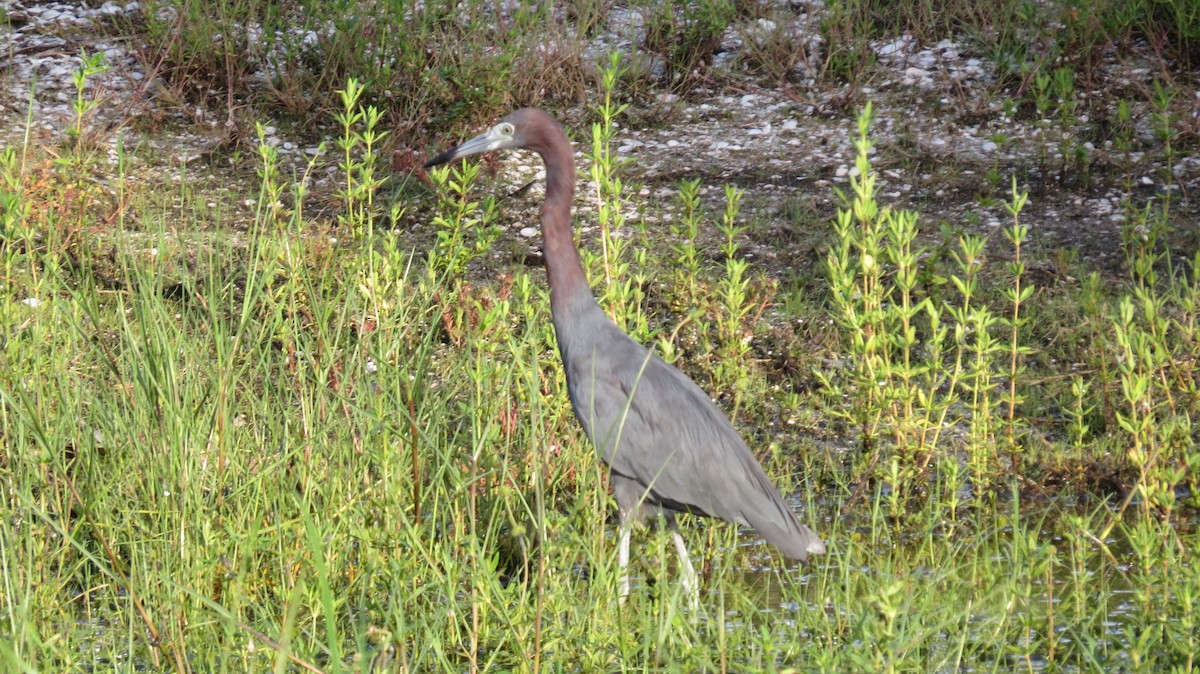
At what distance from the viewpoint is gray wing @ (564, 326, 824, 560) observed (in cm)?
416

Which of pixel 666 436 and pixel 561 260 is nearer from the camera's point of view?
pixel 666 436

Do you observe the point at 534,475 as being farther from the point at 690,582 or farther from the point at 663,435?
the point at 663,435

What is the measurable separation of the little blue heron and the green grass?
148 mm

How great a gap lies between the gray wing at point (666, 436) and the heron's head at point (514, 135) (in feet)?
2.48

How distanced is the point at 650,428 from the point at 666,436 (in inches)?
2.4

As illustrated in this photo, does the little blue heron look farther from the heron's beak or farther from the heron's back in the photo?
the heron's beak

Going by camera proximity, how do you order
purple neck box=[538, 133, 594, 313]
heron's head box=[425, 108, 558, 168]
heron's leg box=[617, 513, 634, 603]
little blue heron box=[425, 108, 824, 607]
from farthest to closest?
heron's head box=[425, 108, 558, 168] < purple neck box=[538, 133, 594, 313] < little blue heron box=[425, 108, 824, 607] < heron's leg box=[617, 513, 634, 603]

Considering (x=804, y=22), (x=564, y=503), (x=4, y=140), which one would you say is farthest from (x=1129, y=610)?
(x=4, y=140)

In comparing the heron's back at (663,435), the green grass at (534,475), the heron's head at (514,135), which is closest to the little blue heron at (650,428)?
the heron's back at (663,435)

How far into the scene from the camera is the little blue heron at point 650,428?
4121 millimetres

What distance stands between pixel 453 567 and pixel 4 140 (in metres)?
5.29

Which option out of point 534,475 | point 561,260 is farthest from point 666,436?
point 534,475

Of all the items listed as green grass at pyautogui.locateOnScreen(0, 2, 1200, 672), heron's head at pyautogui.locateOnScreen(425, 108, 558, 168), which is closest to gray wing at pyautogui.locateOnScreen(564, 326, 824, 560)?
green grass at pyautogui.locateOnScreen(0, 2, 1200, 672)

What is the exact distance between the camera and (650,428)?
4.28m
